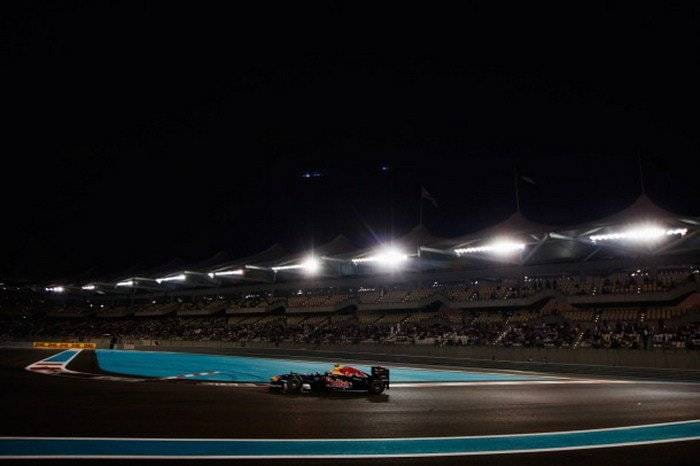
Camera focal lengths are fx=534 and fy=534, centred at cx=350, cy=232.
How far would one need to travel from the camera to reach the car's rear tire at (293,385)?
17.1 m

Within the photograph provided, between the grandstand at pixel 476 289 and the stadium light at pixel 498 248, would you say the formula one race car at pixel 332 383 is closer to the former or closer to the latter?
the grandstand at pixel 476 289

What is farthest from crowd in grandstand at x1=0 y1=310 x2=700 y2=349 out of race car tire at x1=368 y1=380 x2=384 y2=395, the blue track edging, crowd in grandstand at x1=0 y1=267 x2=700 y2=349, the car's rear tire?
the blue track edging

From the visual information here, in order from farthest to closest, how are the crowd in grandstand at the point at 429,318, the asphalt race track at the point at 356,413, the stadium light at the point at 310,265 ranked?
the stadium light at the point at 310,265, the crowd in grandstand at the point at 429,318, the asphalt race track at the point at 356,413

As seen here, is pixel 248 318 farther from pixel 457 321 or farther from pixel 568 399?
pixel 568 399

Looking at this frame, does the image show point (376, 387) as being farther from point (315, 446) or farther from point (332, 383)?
point (315, 446)

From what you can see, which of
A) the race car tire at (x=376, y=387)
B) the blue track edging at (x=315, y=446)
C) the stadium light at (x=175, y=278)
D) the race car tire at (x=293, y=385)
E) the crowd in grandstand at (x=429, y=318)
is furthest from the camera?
the stadium light at (x=175, y=278)

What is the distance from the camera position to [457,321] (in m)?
38.7

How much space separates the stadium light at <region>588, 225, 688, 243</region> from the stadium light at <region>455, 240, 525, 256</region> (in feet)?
15.8

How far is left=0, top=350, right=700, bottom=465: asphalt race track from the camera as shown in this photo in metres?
9.31

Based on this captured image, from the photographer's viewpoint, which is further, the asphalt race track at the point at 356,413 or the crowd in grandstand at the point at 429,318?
the crowd in grandstand at the point at 429,318

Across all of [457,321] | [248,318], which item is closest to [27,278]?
[248,318]

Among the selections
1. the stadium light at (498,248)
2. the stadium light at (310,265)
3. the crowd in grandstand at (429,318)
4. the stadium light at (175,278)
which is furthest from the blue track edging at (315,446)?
the stadium light at (175,278)

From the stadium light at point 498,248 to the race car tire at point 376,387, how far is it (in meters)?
19.1

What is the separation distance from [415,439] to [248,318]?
50089mm
